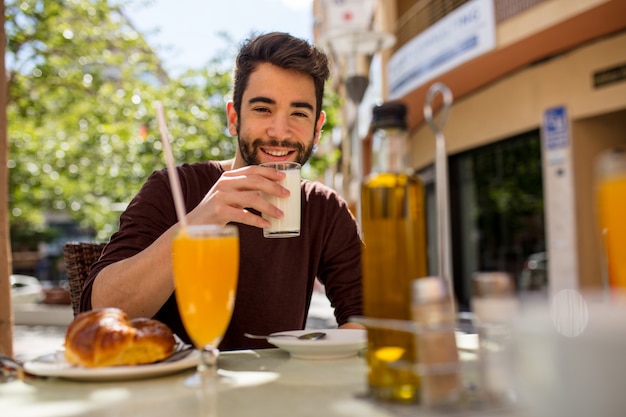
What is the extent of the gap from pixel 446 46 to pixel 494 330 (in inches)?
406

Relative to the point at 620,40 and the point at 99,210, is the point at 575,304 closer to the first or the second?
the point at 620,40

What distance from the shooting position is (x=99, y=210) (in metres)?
12.7

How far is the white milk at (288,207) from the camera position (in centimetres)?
169

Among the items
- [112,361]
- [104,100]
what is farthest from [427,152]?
[112,361]

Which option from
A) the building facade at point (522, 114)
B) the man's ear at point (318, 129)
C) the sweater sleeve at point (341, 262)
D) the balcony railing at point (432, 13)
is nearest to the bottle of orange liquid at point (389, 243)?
the sweater sleeve at point (341, 262)

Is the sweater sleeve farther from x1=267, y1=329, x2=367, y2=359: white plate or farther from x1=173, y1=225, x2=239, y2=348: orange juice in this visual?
x1=173, y1=225, x2=239, y2=348: orange juice

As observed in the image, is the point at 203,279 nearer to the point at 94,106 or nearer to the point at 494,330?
the point at 494,330

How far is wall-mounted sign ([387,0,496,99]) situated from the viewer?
981cm

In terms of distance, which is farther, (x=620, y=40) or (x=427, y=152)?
(x=427, y=152)

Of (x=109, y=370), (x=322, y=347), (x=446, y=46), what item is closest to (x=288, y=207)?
(x=322, y=347)

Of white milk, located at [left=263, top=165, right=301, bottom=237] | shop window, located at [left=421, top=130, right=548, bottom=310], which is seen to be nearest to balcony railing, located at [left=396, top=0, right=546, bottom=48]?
shop window, located at [left=421, top=130, right=548, bottom=310]

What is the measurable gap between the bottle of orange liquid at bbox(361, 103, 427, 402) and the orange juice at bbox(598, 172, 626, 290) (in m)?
0.28

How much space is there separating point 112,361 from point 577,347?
0.88 m

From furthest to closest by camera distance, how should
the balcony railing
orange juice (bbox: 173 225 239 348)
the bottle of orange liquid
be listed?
the balcony railing, orange juice (bbox: 173 225 239 348), the bottle of orange liquid
